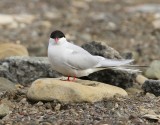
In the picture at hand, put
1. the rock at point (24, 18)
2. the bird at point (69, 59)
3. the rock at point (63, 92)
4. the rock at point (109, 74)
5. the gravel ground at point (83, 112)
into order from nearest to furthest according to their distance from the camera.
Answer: the gravel ground at point (83, 112)
the rock at point (63, 92)
the bird at point (69, 59)
the rock at point (109, 74)
the rock at point (24, 18)

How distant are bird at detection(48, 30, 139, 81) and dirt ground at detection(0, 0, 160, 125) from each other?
0.50 meters

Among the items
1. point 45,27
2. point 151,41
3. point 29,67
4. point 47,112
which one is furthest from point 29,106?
point 45,27

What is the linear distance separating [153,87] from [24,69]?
5.77ft

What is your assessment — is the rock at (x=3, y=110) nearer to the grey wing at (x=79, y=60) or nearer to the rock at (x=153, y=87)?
the grey wing at (x=79, y=60)

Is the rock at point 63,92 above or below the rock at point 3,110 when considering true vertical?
above

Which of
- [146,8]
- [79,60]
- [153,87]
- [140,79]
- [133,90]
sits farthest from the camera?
[146,8]

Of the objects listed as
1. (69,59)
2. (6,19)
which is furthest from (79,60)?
(6,19)

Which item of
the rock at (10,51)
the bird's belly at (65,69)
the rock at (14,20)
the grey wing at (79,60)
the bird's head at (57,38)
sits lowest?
the bird's belly at (65,69)

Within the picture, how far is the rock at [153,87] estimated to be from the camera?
6.50 m

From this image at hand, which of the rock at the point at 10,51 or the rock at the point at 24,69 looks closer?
the rock at the point at 24,69

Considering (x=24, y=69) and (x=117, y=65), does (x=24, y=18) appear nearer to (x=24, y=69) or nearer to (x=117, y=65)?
(x=24, y=69)

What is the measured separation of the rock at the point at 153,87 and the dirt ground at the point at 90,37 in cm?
9

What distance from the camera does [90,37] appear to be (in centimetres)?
1237

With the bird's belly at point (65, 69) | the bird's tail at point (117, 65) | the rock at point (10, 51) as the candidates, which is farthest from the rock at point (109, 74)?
the rock at point (10, 51)
